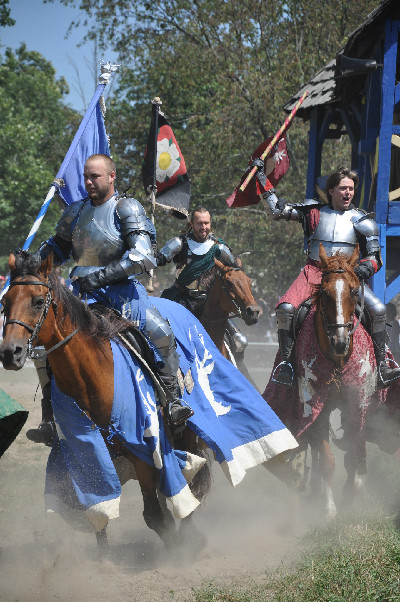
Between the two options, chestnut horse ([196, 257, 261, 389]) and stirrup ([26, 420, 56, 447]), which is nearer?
stirrup ([26, 420, 56, 447])

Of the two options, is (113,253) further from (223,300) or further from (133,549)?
(223,300)

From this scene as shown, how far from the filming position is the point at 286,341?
24.5 feet

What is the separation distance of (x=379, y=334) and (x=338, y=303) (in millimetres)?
906

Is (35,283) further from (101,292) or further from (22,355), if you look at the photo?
(101,292)

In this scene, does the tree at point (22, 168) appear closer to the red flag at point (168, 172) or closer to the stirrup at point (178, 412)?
the red flag at point (168, 172)

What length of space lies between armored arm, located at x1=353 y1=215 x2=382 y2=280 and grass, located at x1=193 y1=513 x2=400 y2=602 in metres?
2.24

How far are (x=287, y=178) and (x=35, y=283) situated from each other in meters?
18.3

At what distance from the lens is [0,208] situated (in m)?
27.5

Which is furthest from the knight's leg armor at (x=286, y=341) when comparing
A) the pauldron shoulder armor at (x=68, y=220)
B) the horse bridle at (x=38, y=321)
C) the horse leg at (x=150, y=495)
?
the horse bridle at (x=38, y=321)

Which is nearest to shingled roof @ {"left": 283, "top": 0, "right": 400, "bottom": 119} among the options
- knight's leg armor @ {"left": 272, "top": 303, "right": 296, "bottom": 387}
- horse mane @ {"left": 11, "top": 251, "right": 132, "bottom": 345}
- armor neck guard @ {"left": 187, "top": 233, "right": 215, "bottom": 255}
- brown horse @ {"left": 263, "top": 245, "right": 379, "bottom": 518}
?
armor neck guard @ {"left": 187, "top": 233, "right": 215, "bottom": 255}

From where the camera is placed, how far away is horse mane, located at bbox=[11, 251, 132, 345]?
5199 mm

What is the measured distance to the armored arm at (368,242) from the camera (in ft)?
24.1

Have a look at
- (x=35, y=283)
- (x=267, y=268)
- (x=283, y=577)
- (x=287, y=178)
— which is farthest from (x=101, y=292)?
(x=267, y=268)

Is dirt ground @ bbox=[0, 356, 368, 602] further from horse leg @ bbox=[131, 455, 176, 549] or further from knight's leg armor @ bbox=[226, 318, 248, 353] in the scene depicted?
knight's leg armor @ bbox=[226, 318, 248, 353]
